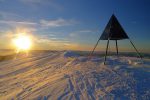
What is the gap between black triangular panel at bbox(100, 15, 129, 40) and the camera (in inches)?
485

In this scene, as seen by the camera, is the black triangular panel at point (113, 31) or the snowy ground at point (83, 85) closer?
the snowy ground at point (83, 85)

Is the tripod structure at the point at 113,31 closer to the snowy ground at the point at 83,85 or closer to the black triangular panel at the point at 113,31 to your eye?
the black triangular panel at the point at 113,31

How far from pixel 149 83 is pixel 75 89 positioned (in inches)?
131

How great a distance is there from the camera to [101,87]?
813 centimetres

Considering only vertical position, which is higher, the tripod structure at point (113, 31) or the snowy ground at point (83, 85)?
the tripod structure at point (113, 31)

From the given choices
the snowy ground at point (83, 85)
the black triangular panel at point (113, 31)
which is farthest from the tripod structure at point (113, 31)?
the snowy ground at point (83, 85)

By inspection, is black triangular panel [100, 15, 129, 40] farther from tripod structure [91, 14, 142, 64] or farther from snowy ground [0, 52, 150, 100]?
snowy ground [0, 52, 150, 100]

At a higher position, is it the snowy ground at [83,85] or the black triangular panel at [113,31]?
the black triangular panel at [113,31]

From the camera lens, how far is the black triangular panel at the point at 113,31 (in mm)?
12320

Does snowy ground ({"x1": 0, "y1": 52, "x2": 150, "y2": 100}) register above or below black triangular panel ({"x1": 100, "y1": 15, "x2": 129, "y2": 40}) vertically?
below

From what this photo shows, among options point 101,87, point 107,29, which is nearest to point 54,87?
point 101,87

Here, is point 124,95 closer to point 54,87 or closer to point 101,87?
point 101,87

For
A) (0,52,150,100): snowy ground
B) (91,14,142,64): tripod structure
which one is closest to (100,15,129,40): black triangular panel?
(91,14,142,64): tripod structure

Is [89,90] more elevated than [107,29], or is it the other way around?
[107,29]
